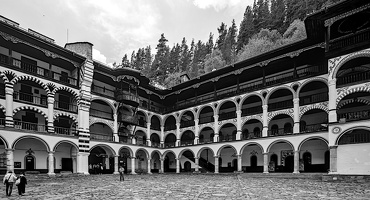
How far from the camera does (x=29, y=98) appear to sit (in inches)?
875

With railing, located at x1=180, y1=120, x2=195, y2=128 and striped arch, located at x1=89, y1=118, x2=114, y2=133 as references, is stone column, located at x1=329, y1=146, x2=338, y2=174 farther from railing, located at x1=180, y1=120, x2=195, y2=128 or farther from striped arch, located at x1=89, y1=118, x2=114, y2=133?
striped arch, located at x1=89, y1=118, x2=114, y2=133

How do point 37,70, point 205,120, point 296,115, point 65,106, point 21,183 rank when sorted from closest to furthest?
point 21,183 → point 296,115 → point 37,70 → point 65,106 → point 205,120

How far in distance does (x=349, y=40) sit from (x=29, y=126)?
1080 inches

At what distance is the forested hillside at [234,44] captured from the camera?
4275 cm

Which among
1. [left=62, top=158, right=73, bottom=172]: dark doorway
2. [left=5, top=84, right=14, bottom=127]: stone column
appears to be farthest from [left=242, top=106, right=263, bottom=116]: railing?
[left=5, top=84, right=14, bottom=127]: stone column

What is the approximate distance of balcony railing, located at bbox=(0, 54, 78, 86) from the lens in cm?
2055

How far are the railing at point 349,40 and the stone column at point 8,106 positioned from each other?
25.5 m

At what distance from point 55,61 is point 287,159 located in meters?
24.8

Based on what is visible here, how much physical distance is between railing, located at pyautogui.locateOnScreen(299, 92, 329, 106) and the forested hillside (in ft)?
59.6

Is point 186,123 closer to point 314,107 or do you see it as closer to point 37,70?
point 314,107

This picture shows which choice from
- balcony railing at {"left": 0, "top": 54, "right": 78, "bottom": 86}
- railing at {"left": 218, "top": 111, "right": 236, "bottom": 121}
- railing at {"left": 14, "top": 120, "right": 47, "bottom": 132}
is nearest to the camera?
balcony railing at {"left": 0, "top": 54, "right": 78, "bottom": 86}

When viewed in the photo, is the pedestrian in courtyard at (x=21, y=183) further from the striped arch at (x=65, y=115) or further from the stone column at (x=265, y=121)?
the stone column at (x=265, y=121)

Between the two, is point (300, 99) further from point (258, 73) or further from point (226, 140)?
point (226, 140)

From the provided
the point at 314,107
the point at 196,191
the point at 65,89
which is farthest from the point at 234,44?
the point at 196,191
